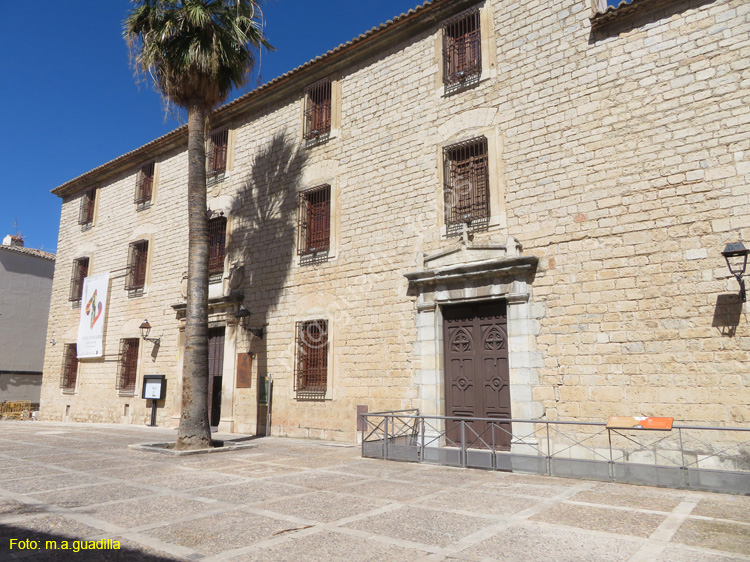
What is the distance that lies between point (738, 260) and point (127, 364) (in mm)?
16313

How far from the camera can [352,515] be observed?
16.8ft

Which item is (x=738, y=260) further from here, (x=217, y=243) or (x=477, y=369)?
(x=217, y=243)

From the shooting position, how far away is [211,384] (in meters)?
14.7

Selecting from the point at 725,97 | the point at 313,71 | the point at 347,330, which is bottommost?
the point at 347,330

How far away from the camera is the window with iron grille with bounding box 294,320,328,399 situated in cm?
1205

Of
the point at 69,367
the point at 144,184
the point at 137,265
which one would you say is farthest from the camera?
the point at 69,367

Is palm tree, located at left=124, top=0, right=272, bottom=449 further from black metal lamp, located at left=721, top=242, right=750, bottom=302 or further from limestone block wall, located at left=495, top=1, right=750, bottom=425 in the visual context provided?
black metal lamp, located at left=721, top=242, right=750, bottom=302

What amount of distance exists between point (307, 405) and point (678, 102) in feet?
29.8

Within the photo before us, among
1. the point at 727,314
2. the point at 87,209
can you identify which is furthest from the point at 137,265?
the point at 727,314

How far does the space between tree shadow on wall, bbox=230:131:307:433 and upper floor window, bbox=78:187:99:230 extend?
8696mm

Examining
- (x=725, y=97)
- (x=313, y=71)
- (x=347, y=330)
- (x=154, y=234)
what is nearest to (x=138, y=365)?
(x=154, y=234)

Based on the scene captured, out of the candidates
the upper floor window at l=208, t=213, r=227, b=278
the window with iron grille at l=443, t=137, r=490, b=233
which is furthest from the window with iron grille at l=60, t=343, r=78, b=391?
the window with iron grille at l=443, t=137, r=490, b=233

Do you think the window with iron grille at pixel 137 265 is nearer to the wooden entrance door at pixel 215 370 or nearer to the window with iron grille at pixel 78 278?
the window with iron grille at pixel 78 278

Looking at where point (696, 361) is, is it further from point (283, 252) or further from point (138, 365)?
point (138, 365)
